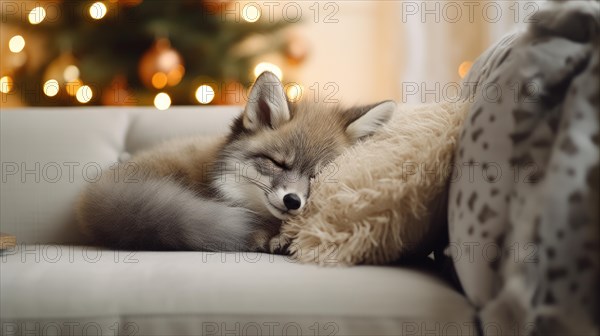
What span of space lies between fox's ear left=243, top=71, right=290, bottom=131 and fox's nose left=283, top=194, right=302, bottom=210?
25 cm

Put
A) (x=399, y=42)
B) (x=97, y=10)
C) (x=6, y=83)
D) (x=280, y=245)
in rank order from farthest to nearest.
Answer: (x=399, y=42) < (x=6, y=83) < (x=97, y=10) < (x=280, y=245)

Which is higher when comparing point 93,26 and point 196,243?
point 93,26

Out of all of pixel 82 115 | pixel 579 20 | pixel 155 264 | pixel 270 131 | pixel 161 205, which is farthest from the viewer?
pixel 82 115

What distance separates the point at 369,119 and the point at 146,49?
2.17 metres

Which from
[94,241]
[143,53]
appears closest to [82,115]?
[94,241]

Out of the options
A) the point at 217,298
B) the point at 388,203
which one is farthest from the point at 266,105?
the point at 217,298

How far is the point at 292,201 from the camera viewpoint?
1.30 m

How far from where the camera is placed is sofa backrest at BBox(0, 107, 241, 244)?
1.66 m

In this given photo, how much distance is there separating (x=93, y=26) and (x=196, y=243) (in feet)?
7.47

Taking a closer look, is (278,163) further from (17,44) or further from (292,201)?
(17,44)

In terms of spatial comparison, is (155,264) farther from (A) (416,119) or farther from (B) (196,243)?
(A) (416,119)

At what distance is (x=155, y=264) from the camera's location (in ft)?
3.63

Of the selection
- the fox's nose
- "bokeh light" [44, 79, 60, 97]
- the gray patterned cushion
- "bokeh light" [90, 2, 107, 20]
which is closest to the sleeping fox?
the fox's nose

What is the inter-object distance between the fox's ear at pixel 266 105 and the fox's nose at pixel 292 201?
0.25 meters
